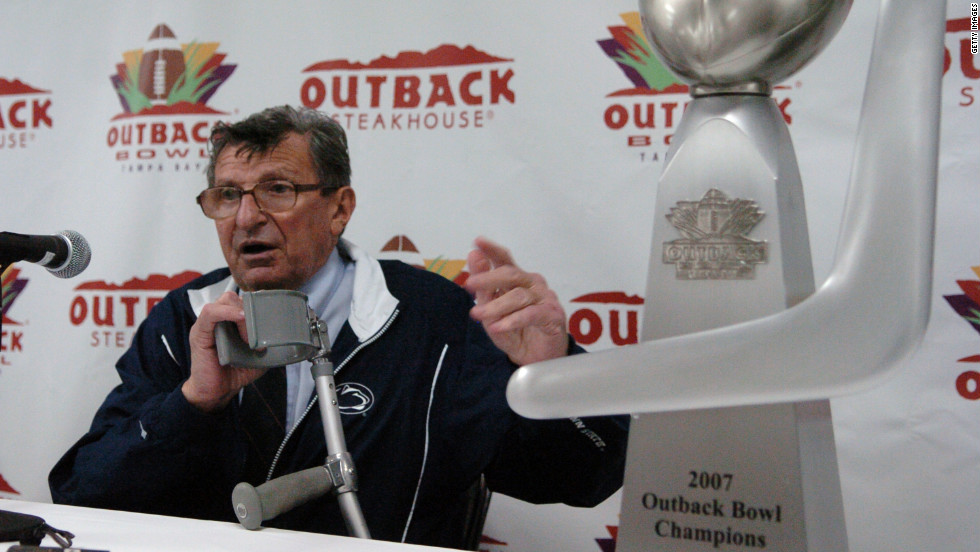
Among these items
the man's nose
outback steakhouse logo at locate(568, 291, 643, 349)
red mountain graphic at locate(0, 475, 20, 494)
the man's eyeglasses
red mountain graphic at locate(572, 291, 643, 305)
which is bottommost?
red mountain graphic at locate(0, 475, 20, 494)

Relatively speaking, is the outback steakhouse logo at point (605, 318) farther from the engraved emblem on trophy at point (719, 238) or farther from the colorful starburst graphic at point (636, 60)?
the engraved emblem on trophy at point (719, 238)

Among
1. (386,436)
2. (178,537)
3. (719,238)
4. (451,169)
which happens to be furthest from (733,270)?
(451,169)

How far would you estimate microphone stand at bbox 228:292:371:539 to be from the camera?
2.67 ft

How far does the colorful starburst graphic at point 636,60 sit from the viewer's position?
1.40m

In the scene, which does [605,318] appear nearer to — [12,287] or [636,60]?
[636,60]

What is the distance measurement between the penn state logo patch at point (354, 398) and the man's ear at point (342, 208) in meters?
0.29

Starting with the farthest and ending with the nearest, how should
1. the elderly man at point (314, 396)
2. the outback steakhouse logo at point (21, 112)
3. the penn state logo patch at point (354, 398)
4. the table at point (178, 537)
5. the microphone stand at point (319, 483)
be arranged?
the outback steakhouse logo at point (21, 112) < the penn state logo patch at point (354, 398) < the elderly man at point (314, 396) < the microphone stand at point (319, 483) < the table at point (178, 537)

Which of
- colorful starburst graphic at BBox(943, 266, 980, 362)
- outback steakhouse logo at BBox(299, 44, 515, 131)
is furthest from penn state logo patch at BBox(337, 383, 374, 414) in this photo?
colorful starburst graphic at BBox(943, 266, 980, 362)

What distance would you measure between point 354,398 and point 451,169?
44 cm

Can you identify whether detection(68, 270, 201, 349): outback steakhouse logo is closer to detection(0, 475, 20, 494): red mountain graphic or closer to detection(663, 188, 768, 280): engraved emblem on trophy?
detection(0, 475, 20, 494): red mountain graphic

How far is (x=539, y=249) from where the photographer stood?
4.77 feet

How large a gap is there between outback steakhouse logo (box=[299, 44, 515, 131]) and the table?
2.94 ft

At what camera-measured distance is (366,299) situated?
1.39 m

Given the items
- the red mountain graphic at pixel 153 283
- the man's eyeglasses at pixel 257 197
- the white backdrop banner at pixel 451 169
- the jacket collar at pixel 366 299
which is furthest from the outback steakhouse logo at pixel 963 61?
the red mountain graphic at pixel 153 283
